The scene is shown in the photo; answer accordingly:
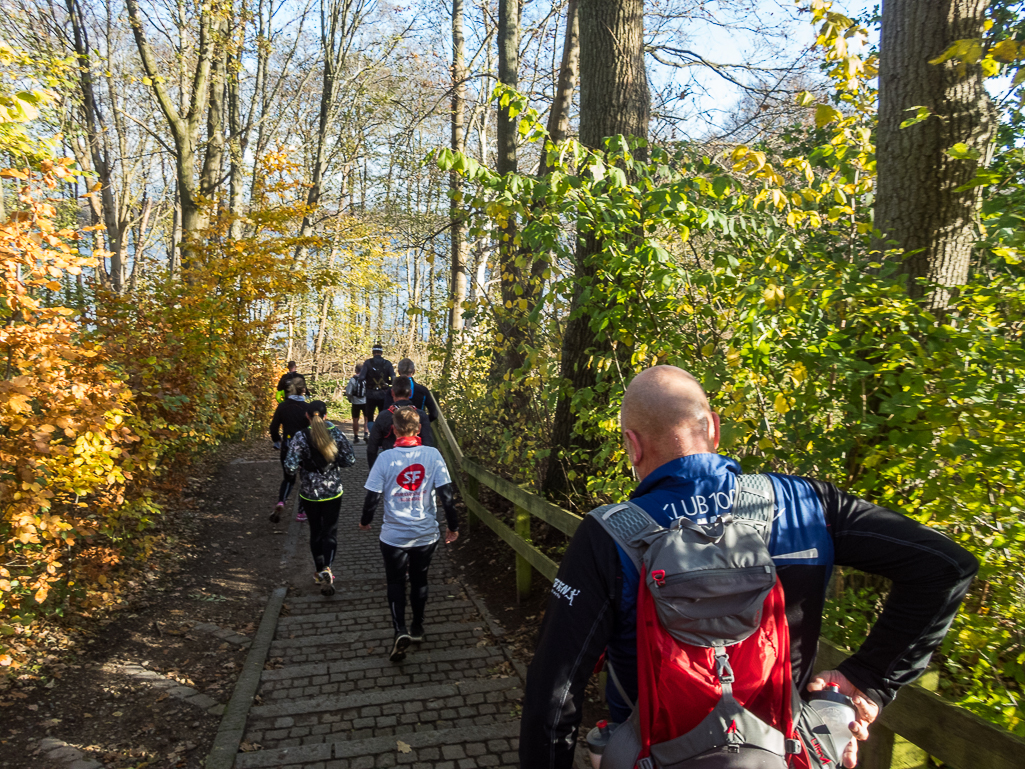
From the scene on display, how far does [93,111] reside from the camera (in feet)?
51.9

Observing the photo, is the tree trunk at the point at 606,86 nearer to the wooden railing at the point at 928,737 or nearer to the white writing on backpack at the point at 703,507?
the wooden railing at the point at 928,737

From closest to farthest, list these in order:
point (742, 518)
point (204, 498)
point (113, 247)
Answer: point (742, 518)
point (204, 498)
point (113, 247)

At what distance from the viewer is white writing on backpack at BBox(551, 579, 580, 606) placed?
66.2 inches

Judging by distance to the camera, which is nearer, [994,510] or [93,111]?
[994,510]

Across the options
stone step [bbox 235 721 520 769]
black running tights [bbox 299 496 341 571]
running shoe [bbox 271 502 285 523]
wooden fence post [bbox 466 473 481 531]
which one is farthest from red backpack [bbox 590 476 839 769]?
running shoe [bbox 271 502 285 523]

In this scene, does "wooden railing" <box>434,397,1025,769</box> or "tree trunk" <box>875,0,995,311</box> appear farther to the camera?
"tree trunk" <box>875,0,995,311</box>

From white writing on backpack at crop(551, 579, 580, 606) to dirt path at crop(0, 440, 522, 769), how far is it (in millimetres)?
2570

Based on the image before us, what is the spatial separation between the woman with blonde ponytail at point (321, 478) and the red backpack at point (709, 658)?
5335 mm

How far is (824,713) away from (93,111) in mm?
18929

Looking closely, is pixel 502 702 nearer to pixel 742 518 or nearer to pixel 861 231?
pixel 742 518

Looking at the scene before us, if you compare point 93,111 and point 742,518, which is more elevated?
point 93,111

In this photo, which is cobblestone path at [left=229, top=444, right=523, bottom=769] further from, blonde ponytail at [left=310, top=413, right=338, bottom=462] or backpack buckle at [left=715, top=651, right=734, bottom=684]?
backpack buckle at [left=715, top=651, right=734, bottom=684]

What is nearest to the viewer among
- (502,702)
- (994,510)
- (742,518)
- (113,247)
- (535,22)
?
(742,518)

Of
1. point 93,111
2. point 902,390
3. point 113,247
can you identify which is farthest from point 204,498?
point 113,247
